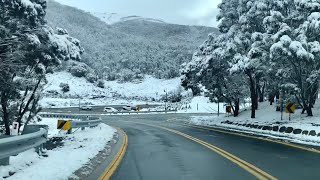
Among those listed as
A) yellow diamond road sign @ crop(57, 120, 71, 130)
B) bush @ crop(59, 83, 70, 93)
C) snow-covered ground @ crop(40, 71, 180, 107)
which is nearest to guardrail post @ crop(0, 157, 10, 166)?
yellow diamond road sign @ crop(57, 120, 71, 130)

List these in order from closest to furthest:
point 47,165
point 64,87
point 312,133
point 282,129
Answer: point 47,165 < point 312,133 < point 282,129 < point 64,87

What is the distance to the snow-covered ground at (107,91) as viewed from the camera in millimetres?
111812

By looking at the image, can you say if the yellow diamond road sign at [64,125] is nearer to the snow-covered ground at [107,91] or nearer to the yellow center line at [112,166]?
the yellow center line at [112,166]

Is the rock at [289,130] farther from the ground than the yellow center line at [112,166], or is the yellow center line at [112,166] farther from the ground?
the rock at [289,130]

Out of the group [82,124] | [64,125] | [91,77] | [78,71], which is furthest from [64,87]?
[64,125]

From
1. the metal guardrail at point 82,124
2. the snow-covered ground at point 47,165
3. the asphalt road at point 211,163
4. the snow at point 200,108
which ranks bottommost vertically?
the asphalt road at point 211,163

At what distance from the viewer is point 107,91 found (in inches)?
5221

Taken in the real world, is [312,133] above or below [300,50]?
below

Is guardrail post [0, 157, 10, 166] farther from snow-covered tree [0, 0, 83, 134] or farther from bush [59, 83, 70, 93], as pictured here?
bush [59, 83, 70, 93]

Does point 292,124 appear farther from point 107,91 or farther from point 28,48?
point 107,91

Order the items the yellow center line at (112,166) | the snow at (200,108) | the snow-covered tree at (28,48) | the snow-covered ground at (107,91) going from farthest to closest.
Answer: the snow-covered ground at (107,91)
the snow at (200,108)
the snow-covered tree at (28,48)
the yellow center line at (112,166)

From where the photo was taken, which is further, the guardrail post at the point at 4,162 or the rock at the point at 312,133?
the rock at the point at 312,133

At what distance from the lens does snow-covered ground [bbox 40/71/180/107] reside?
367 ft

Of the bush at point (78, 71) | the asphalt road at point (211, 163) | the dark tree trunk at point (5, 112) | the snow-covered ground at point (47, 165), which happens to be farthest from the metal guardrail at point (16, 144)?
the bush at point (78, 71)
